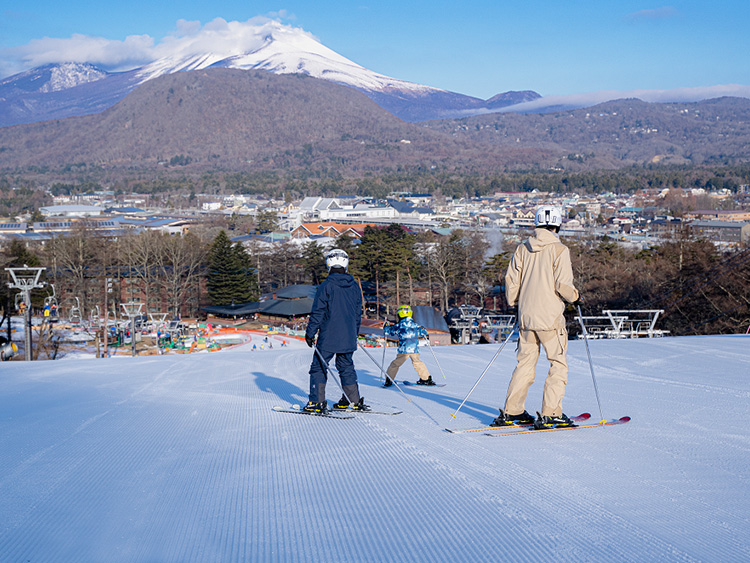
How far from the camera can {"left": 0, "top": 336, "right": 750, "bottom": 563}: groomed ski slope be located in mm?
2014

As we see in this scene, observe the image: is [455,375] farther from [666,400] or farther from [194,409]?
[194,409]

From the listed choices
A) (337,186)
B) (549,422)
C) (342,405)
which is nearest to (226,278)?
(342,405)

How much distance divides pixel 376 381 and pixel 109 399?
7.36 feet

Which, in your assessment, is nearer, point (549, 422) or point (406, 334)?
point (549, 422)

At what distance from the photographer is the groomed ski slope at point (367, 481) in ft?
6.61

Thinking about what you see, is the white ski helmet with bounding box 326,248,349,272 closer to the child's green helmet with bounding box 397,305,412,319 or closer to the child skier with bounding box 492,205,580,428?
the child skier with bounding box 492,205,580,428

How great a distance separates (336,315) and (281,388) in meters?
1.59

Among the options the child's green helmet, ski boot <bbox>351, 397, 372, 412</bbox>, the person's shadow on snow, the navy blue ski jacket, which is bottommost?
the person's shadow on snow

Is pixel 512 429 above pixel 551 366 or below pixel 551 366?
below

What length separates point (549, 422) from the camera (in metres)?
3.44

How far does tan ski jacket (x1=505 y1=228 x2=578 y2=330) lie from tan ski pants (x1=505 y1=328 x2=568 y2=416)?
6 cm

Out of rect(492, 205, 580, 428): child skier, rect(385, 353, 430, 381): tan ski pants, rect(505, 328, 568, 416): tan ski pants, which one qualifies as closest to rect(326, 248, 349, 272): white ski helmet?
rect(492, 205, 580, 428): child skier

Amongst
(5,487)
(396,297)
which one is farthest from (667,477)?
(396,297)

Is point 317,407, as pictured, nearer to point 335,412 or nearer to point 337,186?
point 335,412
